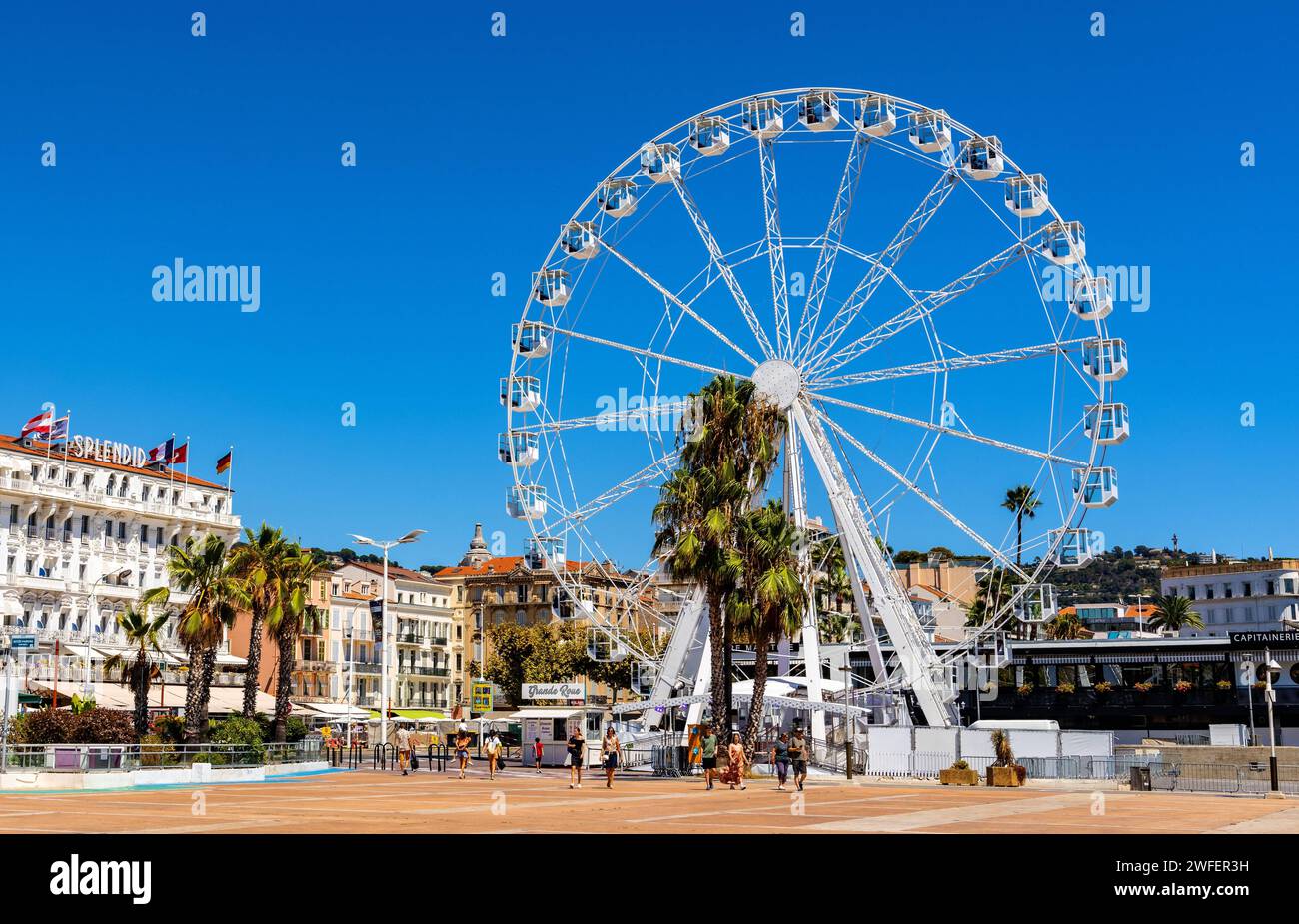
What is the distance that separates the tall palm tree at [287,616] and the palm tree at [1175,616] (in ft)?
306

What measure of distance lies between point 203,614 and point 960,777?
87.1 feet

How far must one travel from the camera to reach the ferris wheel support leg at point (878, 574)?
51.1m

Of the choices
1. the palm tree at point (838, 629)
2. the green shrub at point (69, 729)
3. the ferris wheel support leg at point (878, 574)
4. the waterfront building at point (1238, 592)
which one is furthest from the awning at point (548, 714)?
the waterfront building at point (1238, 592)

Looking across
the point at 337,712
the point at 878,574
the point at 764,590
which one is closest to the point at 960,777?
the point at 764,590

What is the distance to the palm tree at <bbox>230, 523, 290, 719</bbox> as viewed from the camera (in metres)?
56.1

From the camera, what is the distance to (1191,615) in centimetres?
13175

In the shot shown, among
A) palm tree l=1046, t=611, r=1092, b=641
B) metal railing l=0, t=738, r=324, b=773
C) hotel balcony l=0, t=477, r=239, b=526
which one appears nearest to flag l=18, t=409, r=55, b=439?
hotel balcony l=0, t=477, r=239, b=526

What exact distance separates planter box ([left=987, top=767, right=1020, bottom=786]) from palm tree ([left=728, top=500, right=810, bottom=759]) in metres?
8.76

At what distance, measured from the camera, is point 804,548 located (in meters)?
50.7


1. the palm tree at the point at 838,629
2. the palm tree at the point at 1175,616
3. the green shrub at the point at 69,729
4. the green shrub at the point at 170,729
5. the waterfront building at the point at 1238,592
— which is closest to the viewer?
the green shrub at the point at 69,729

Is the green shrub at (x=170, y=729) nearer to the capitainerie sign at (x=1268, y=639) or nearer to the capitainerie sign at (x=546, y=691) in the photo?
the capitainerie sign at (x=546, y=691)

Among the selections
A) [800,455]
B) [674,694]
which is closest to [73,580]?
[674,694]
